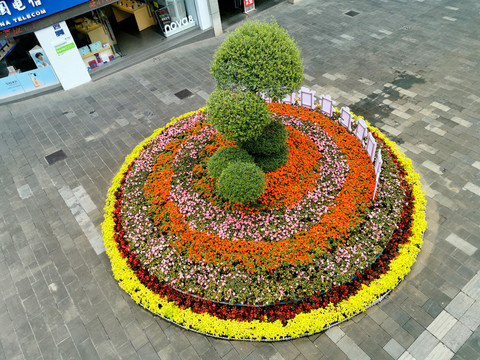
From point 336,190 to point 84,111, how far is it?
13077 millimetres

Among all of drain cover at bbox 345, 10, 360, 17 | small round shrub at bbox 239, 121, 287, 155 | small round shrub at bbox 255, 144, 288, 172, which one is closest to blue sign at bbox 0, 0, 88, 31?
small round shrub at bbox 239, 121, 287, 155

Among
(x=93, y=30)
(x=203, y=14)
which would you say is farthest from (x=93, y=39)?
(x=203, y=14)

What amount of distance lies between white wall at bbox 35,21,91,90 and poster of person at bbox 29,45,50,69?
A: 700mm

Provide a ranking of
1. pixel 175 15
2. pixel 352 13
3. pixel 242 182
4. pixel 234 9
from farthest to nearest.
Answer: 1. pixel 234 9
2. pixel 352 13
3. pixel 175 15
4. pixel 242 182

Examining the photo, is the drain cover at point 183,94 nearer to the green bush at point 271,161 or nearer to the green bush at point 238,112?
the green bush at point 271,161

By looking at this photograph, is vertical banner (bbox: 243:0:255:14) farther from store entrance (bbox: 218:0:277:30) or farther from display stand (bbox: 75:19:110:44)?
display stand (bbox: 75:19:110:44)

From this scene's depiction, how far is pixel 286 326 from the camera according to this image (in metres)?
8.59

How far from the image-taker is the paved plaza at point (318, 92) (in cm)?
876

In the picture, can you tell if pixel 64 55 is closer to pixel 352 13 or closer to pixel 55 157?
pixel 55 157

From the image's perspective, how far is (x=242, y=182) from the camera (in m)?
9.60

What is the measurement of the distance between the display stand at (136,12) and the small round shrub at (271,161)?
16.0 m

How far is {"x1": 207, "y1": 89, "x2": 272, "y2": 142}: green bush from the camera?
30.2 ft

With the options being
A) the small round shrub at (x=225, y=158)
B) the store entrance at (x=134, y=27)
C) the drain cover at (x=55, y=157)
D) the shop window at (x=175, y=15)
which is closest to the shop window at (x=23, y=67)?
the store entrance at (x=134, y=27)

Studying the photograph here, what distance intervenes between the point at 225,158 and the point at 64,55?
12607 millimetres
